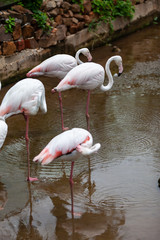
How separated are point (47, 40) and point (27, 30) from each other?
461 millimetres

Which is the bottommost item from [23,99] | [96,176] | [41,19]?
[96,176]

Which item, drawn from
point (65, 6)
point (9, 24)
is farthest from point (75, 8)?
point (9, 24)

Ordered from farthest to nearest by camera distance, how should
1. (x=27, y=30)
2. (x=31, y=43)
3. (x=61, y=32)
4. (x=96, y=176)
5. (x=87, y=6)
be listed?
(x=87, y=6), (x=61, y=32), (x=31, y=43), (x=27, y=30), (x=96, y=176)

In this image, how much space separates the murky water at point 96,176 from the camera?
373cm

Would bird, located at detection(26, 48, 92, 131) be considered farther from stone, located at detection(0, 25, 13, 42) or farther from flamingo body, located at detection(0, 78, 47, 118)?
stone, located at detection(0, 25, 13, 42)

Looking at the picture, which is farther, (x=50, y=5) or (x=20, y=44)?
(x=50, y=5)

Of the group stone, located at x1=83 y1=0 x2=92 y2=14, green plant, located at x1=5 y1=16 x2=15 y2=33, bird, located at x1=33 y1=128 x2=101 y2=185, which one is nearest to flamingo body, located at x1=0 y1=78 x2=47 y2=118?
bird, located at x1=33 y1=128 x2=101 y2=185

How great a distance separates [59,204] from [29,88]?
1342 mm

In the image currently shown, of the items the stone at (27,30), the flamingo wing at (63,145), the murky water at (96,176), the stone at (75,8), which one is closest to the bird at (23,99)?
the murky water at (96,176)

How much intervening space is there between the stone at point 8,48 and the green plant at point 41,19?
682mm

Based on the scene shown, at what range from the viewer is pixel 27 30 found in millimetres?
7414

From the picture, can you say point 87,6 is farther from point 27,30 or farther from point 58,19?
point 27,30

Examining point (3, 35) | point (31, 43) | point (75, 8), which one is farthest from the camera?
point (75, 8)

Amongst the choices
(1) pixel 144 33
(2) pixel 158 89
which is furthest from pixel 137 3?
(2) pixel 158 89
